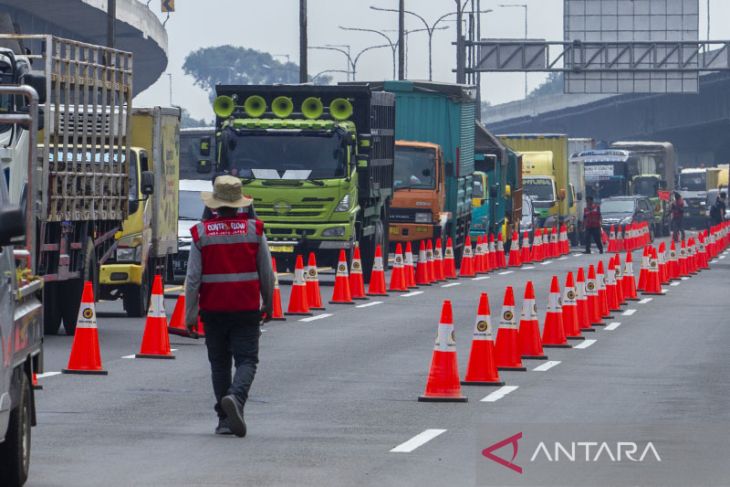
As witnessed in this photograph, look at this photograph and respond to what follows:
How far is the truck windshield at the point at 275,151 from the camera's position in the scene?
3353 centimetres

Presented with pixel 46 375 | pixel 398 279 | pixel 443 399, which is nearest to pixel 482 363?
pixel 443 399

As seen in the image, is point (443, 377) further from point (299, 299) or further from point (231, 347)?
point (299, 299)

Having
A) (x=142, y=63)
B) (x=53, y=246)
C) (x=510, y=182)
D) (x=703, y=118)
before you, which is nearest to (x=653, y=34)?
(x=510, y=182)

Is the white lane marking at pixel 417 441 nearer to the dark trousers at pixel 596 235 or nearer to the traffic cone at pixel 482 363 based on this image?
the traffic cone at pixel 482 363

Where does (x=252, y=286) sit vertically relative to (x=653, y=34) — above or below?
below

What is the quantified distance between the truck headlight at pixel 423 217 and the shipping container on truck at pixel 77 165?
Answer: 17427 millimetres

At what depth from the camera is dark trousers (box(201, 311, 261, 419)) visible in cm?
1310

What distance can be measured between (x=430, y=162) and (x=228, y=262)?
2834 cm

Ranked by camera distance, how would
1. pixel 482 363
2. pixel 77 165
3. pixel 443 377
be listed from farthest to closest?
pixel 77 165
pixel 482 363
pixel 443 377

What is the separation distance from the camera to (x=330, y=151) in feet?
111

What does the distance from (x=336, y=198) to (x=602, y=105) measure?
9760 centimetres

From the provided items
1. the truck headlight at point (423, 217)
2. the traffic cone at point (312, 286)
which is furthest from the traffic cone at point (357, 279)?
the truck headlight at point (423, 217)

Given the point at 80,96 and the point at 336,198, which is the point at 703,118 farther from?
the point at 80,96

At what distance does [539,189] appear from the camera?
64.7 m
